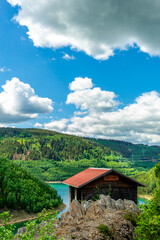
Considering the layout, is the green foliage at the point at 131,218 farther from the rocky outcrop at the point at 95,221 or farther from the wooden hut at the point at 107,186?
the wooden hut at the point at 107,186

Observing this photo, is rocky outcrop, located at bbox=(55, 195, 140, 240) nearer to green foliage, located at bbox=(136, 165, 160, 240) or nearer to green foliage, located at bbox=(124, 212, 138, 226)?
green foliage, located at bbox=(124, 212, 138, 226)

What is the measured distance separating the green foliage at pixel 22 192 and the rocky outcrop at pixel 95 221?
17735 mm

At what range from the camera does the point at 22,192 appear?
34469mm

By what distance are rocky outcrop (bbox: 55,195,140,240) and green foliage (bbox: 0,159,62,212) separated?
17.7 metres

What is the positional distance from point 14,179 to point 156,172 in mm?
30968

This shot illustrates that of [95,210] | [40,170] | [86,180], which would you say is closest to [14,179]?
[86,180]

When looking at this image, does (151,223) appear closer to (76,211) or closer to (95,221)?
(95,221)

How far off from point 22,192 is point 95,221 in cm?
2390

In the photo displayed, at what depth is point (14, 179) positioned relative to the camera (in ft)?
120

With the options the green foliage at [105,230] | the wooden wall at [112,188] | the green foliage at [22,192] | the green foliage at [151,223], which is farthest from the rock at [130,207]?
the green foliage at [22,192]

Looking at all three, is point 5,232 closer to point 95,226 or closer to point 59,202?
point 95,226

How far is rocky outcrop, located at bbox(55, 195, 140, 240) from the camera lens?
1153cm

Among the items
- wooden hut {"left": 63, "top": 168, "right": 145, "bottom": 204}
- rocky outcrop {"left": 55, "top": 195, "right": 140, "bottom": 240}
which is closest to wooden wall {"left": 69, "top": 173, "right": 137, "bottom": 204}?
wooden hut {"left": 63, "top": 168, "right": 145, "bottom": 204}

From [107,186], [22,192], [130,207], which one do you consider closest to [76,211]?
[130,207]
